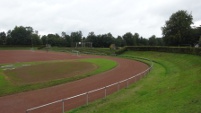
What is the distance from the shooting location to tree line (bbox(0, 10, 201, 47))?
73.9 meters

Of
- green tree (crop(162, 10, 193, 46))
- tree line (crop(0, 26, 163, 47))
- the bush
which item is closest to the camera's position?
the bush

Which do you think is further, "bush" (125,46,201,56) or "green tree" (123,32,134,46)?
"green tree" (123,32,134,46)

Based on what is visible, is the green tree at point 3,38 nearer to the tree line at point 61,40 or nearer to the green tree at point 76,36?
the tree line at point 61,40

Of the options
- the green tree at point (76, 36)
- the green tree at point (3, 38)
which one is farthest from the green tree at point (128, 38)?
the green tree at point (3, 38)

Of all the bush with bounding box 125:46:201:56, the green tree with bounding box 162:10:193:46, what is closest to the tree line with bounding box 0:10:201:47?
the green tree with bounding box 162:10:193:46

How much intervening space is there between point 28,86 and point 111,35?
10990cm

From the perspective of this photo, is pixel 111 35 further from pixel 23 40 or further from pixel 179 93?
pixel 179 93

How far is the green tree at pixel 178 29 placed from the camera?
73188 millimetres

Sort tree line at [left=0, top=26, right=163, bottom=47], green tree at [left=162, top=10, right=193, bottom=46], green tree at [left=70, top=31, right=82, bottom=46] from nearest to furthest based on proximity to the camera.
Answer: green tree at [left=162, top=10, right=193, bottom=46] < tree line at [left=0, top=26, right=163, bottom=47] < green tree at [left=70, top=31, right=82, bottom=46]

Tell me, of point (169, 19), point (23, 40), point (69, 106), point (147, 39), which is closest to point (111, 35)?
point (147, 39)

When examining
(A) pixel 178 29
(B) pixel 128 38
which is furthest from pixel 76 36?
(A) pixel 178 29

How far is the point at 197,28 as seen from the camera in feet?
252

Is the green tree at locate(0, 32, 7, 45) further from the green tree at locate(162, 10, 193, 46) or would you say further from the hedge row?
the green tree at locate(162, 10, 193, 46)

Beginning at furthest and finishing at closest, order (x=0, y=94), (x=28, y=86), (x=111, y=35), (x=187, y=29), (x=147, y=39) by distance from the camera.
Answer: (x=147, y=39)
(x=111, y=35)
(x=187, y=29)
(x=28, y=86)
(x=0, y=94)
